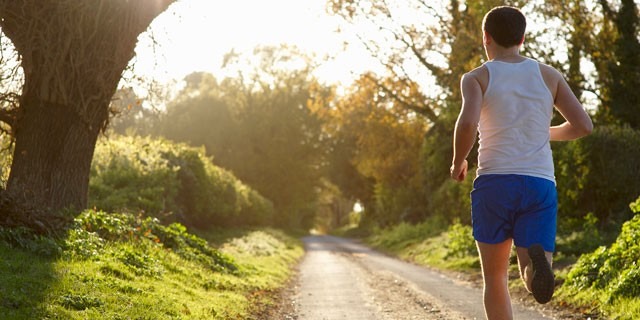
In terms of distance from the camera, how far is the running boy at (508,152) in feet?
12.1

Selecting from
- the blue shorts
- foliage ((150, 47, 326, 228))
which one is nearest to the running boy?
the blue shorts

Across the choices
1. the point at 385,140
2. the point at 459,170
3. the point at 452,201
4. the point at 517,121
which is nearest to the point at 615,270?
the point at 459,170

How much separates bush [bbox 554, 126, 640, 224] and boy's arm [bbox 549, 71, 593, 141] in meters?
14.4

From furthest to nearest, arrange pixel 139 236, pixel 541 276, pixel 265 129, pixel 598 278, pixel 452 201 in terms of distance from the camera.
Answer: pixel 265 129 < pixel 452 201 < pixel 139 236 < pixel 598 278 < pixel 541 276

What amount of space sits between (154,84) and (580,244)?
9.50 m

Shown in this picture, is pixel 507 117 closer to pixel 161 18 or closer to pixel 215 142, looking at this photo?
pixel 161 18

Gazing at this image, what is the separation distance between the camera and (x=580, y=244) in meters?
14.7

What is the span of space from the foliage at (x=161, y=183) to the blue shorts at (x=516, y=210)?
11.7 meters

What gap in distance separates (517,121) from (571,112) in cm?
46

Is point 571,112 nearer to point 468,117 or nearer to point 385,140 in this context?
point 468,117

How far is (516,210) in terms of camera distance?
3.72 metres

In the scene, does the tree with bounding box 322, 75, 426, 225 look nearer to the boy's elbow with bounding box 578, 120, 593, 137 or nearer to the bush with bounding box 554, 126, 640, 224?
the bush with bounding box 554, 126, 640, 224

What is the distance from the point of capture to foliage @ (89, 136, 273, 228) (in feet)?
57.1

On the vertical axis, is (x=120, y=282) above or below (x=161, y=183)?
below
